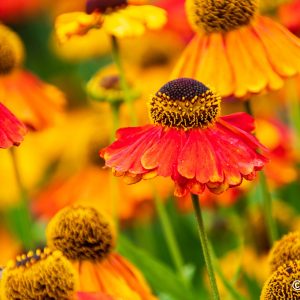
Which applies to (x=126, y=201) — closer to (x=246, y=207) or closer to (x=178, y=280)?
(x=246, y=207)

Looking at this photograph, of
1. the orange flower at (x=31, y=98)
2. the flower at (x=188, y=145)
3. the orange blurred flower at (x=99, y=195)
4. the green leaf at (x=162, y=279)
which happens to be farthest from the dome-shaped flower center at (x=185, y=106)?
the orange blurred flower at (x=99, y=195)

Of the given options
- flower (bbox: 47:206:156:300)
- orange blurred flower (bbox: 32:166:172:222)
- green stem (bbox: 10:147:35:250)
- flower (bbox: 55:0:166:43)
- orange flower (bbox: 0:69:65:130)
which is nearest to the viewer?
flower (bbox: 47:206:156:300)

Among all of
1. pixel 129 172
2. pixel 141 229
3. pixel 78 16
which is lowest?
pixel 141 229

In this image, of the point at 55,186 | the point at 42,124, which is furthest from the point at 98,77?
the point at 55,186

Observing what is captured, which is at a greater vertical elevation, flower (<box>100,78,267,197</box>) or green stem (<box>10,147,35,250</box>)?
flower (<box>100,78,267,197</box>)

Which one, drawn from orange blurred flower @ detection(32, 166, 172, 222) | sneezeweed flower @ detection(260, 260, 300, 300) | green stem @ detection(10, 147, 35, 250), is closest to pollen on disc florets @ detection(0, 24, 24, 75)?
green stem @ detection(10, 147, 35, 250)

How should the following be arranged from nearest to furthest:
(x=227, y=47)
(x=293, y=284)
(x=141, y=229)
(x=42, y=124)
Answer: (x=293, y=284) < (x=227, y=47) < (x=42, y=124) < (x=141, y=229)

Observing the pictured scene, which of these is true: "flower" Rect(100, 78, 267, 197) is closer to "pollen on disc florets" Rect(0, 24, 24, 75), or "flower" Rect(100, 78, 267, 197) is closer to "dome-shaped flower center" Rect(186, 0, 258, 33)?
"dome-shaped flower center" Rect(186, 0, 258, 33)
